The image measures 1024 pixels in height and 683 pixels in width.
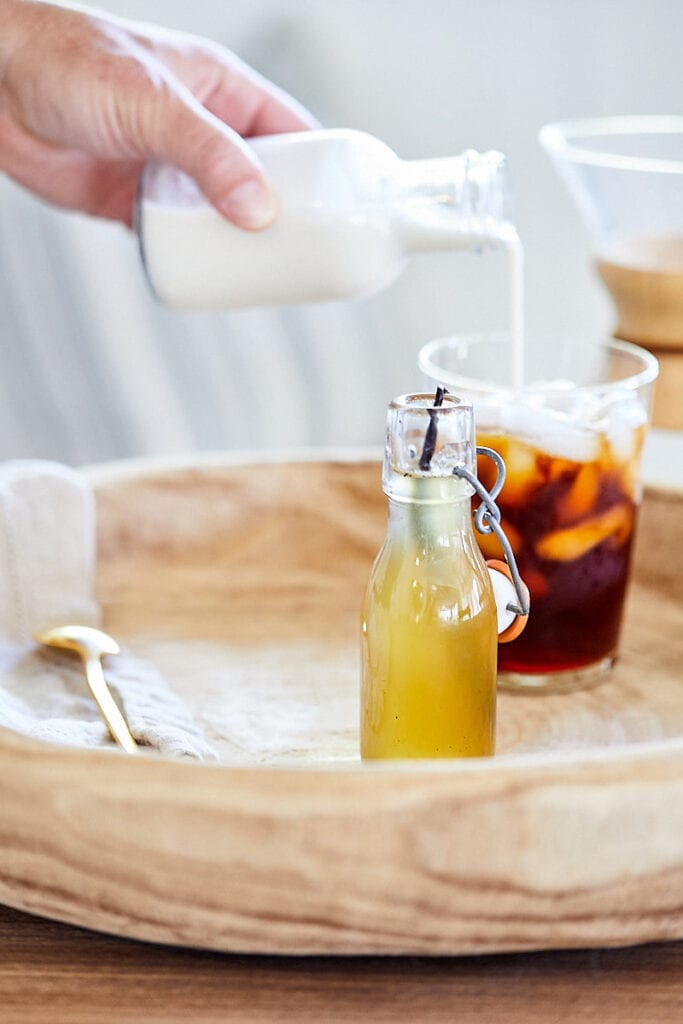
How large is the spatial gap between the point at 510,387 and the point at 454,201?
0.12 m

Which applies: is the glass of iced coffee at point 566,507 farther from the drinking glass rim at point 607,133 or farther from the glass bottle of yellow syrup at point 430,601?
the drinking glass rim at point 607,133

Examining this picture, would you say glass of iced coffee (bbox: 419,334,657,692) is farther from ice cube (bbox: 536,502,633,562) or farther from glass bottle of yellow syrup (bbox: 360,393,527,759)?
glass bottle of yellow syrup (bbox: 360,393,527,759)

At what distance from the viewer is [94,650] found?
78 cm

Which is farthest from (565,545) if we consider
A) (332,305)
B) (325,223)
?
(332,305)

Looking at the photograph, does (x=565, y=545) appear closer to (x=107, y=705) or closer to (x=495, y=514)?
(x=495, y=514)

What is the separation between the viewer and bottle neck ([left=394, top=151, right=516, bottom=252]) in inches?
30.2

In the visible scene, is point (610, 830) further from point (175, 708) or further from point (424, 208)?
point (424, 208)

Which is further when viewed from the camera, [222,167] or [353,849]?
[222,167]

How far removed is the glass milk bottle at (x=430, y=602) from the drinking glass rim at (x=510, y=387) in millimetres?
162

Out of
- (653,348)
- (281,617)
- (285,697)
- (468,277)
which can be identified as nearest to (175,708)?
(285,697)

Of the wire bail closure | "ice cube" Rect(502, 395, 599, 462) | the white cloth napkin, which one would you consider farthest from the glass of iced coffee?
the white cloth napkin

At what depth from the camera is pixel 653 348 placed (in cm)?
102

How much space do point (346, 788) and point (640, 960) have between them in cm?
17

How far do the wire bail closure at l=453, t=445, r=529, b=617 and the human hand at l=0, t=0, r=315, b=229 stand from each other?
26 cm
